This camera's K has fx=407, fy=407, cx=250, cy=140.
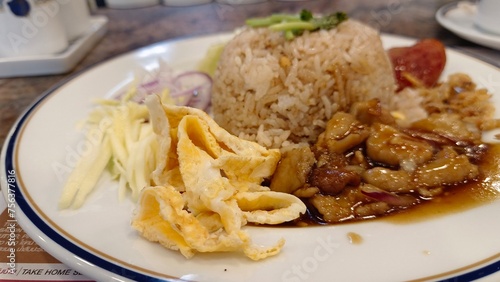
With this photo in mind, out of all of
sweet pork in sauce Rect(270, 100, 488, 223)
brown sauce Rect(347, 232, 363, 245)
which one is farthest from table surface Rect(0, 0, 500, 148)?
brown sauce Rect(347, 232, 363, 245)

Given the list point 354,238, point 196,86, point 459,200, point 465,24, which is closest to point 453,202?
point 459,200

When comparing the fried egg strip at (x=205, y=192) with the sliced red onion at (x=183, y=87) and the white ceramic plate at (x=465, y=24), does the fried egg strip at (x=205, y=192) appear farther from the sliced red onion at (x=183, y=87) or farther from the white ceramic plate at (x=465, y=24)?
the white ceramic plate at (x=465, y=24)

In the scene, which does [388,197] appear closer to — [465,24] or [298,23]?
[298,23]

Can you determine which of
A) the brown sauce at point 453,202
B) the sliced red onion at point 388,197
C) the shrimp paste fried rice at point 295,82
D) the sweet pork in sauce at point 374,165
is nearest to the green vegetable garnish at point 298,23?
the shrimp paste fried rice at point 295,82

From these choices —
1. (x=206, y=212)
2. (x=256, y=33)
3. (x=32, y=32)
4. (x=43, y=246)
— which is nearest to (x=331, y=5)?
(x=256, y=33)

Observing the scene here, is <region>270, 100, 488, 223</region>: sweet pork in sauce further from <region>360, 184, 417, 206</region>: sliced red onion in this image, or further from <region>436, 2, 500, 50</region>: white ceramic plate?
<region>436, 2, 500, 50</region>: white ceramic plate

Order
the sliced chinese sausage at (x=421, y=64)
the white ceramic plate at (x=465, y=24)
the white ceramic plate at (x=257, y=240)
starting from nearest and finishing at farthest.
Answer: the white ceramic plate at (x=257, y=240)
the sliced chinese sausage at (x=421, y=64)
the white ceramic plate at (x=465, y=24)

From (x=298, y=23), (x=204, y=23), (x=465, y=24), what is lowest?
(x=204, y=23)
